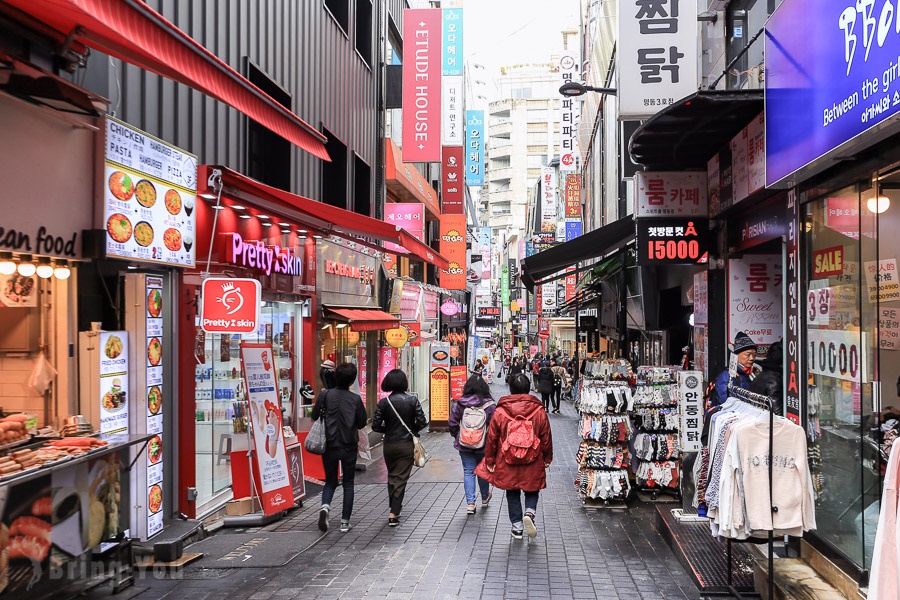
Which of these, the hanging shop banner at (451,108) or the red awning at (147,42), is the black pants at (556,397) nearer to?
the hanging shop banner at (451,108)

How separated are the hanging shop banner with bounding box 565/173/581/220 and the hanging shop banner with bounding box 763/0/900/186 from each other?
106ft

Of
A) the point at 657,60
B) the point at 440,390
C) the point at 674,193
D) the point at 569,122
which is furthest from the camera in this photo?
the point at 569,122

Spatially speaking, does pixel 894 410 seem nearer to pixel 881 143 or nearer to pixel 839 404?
pixel 839 404

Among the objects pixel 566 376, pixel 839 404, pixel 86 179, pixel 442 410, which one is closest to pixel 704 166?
pixel 839 404

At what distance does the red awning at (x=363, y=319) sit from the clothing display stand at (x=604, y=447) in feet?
17.3

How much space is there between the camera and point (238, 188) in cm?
955

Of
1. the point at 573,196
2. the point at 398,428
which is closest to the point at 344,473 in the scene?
the point at 398,428

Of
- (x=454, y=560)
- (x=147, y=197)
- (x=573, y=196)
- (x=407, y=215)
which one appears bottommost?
(x=454, y=560)

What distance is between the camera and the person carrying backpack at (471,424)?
10.1m

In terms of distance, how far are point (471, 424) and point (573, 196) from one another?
3092cm

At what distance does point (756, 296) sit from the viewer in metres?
10.6

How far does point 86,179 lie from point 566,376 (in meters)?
29.1

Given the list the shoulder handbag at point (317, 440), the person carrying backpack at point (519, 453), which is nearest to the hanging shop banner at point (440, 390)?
the shoulder handbag at point (317, 440)

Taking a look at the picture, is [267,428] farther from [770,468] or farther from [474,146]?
[474,146]
